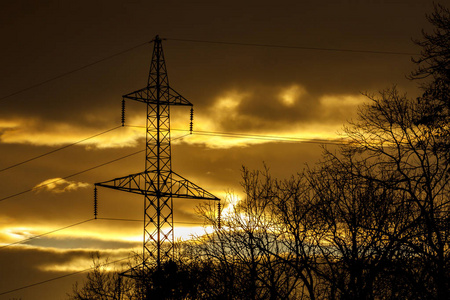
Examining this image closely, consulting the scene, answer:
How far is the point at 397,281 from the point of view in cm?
2358

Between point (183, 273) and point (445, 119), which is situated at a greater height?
point (445, 119)

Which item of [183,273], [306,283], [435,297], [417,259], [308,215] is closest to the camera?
[435,297]

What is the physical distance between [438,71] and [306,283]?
991 cm

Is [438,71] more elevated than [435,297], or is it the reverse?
[438,71]

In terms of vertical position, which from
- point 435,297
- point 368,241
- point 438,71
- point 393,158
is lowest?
point 435,297

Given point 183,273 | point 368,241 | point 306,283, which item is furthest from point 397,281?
point 183,273

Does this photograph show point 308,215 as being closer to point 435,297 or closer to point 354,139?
point 354,139

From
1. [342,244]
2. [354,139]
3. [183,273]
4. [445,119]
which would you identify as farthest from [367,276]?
[183,273]

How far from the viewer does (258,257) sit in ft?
106

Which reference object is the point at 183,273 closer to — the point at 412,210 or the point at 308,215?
the point at 308,215

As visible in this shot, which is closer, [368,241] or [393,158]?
[368,241]

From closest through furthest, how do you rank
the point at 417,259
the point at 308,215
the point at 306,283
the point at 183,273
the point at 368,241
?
the point at 417,259, the point at 368,241, the point at 306,283, the point at 308,215, the point at 183,273

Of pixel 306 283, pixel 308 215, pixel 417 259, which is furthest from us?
pixel 308 215

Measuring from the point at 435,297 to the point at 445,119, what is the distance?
7.29 meters
